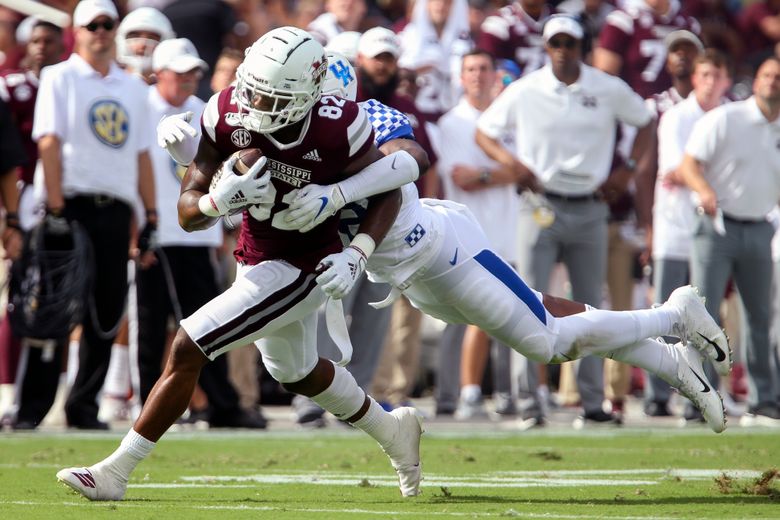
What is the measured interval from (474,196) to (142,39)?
2393mm

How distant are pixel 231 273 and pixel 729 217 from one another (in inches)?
128

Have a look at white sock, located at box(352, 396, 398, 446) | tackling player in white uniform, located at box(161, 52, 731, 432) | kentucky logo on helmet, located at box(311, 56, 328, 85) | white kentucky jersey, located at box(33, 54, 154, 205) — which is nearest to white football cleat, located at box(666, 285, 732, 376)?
tackling player in white uniform, located at box(161, 52, 731, 432)

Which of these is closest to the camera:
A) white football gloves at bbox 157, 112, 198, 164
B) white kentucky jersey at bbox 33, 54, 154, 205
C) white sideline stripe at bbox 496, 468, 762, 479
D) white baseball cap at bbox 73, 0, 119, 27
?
white football gloves at bbox 157, 112, 198, 164

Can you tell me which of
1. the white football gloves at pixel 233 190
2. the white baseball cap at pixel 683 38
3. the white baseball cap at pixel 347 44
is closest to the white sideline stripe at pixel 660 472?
the white football gloves at pixel 233 190

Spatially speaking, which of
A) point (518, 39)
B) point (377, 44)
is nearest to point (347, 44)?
point (377, 44)

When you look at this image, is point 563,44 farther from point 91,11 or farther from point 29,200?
point 29,200

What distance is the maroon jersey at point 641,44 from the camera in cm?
1138

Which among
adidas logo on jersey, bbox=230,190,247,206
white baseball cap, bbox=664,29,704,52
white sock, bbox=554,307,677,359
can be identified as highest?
white baseball cap, bbox=664,29,704,52

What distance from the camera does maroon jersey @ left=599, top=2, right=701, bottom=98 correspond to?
11375mm

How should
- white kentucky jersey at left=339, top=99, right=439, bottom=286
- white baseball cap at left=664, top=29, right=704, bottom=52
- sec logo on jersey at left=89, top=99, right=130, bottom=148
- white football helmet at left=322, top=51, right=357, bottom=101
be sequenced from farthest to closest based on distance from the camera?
1. white baseball cap at left=664, top=29, right=704, bottom=52
2. sec logo on jersey at left=89, top=99, right=130, bottom=148
3. white football helmet at left=322, top=51, right=357, bottom=101
4. white kentucky jersey at left=339, top=99, right=439, bottom=286

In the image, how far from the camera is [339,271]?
520 centimetres

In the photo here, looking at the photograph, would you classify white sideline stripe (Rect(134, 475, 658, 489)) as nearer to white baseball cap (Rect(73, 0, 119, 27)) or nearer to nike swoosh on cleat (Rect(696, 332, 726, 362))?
nike swoosh on cleat (Rect(696, 332, 726, 362))

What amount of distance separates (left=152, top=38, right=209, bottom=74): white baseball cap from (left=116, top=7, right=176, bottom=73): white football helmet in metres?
0.45

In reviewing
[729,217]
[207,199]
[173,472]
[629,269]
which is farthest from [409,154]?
[629,269]
